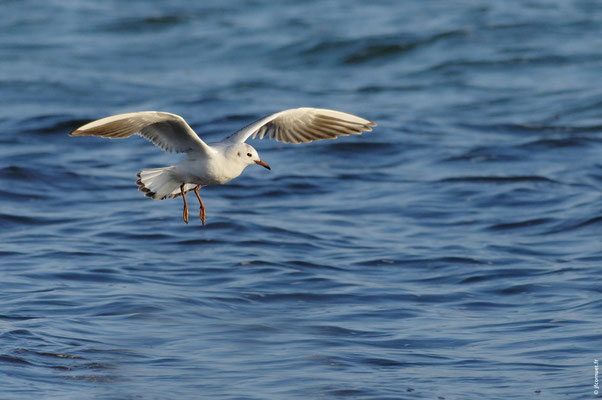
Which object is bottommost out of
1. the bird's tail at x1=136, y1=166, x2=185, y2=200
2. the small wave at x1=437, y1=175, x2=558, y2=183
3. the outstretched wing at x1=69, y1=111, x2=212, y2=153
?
the small wave at x1=437, y1=175, x2=558, y2=183

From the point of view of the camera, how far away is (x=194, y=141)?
7070mm

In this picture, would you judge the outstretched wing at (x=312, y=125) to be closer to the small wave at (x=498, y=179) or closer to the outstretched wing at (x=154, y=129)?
the outstretched wing at (x=154, y=129)

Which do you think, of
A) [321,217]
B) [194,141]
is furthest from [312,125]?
[321,217]

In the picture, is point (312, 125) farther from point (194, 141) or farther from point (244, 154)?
point (194, 141)

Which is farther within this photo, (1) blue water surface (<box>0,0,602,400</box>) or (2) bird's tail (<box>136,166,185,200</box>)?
(2) bird's tail (<box>136,166,185,200</box>)

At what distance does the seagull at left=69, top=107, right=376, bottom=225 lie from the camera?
6805 millimetres

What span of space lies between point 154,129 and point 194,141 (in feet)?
1.12

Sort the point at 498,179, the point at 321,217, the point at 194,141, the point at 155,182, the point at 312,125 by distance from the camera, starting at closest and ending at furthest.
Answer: the point at 194,141
the point at 155,182
the point at 312,125
the point at 321,217
the point at 498,179

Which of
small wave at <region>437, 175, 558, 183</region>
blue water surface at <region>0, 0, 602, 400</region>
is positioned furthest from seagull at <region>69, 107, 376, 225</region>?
small wave at <region>437, 175, 558, 183</region>

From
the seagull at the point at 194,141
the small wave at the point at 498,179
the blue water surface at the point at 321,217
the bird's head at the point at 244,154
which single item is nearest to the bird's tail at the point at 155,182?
the seagull at the point at 194,141

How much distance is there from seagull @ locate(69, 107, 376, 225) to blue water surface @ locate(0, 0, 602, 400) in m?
1.18

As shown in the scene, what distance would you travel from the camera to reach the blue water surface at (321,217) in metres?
7.09

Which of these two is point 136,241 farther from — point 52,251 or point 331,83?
point 331,83

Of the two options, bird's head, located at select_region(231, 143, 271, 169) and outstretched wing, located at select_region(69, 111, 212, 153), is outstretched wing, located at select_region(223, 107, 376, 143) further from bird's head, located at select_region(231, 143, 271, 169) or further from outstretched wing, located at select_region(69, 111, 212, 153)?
outstretched wing, located at select_region(69, 111, 212, 153)
